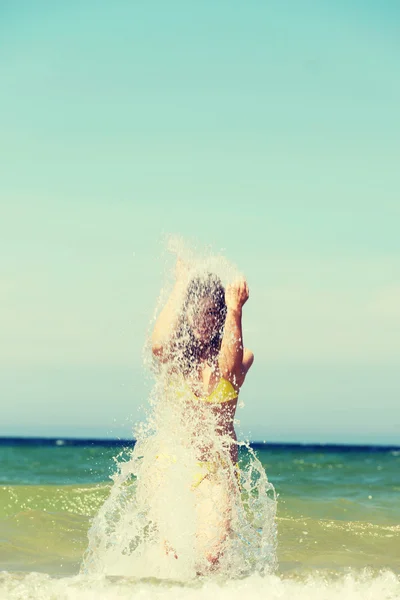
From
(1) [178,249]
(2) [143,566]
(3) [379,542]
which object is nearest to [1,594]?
(2) [143,566]

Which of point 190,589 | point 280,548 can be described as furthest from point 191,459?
point 280,548

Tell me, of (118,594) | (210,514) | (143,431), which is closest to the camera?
(118,594)

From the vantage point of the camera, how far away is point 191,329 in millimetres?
4891

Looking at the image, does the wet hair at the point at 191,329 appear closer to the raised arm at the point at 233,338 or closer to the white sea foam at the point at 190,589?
the raised arm at the point at 233,338

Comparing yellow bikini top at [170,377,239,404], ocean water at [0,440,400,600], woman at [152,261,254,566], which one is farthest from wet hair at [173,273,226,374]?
ocean water at [0,440,400,600]

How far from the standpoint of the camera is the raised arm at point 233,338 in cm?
464

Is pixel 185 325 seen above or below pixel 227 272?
below

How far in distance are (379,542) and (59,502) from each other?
5360 millimetres

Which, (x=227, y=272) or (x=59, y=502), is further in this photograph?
(x=59, y=502)

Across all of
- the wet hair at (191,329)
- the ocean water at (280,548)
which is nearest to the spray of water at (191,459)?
the wet hair at (191,329)

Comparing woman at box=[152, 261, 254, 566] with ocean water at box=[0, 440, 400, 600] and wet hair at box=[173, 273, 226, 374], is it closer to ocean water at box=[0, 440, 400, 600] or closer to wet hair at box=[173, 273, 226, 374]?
wet hair at box=[173, 273, 226, 374]

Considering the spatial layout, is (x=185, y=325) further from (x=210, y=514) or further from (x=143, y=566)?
(x=143, y=566)

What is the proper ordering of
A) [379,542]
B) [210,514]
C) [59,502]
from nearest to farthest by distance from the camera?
1. [210,514]
2. [379,542]
3. [59,502]

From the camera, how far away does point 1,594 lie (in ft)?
14.8
